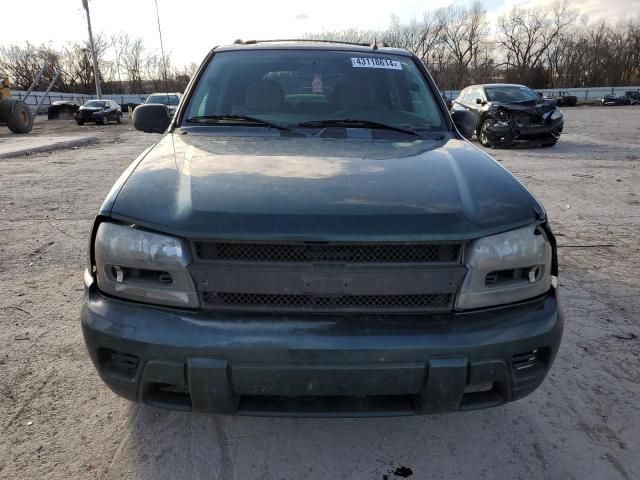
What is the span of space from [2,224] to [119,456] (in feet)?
15.0

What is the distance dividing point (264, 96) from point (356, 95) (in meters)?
0.56

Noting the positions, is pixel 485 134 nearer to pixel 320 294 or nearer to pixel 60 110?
pixel 320 294

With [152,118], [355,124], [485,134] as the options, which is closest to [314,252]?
[355,124]

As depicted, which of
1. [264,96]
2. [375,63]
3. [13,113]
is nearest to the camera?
[264,96]

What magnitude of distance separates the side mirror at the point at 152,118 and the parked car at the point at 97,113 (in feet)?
86.4

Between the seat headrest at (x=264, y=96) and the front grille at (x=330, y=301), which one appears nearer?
the front grille at (x=330, y=301)

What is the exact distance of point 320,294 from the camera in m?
1.63

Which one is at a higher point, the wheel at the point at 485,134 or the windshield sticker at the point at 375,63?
the windshield sticker at the point at 375,63

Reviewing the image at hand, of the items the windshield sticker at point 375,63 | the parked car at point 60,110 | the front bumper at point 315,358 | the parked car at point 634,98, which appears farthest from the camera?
the parked car at point 634,98

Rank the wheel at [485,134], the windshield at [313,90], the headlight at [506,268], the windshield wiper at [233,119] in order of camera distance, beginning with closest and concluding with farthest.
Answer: the headlight at [506,268] < the windshield wiper at [233,119] < the windshield at [313,90] < the wheel at [485,134]

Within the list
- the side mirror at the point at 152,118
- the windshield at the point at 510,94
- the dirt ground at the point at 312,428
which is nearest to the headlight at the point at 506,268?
the dirt ground at the point at 312,428

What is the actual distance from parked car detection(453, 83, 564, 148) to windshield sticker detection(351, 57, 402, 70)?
901 cm

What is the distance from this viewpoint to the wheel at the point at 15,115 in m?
18.3

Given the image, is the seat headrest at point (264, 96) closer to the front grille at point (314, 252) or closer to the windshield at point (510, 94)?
the front grille at point (314, 252)
